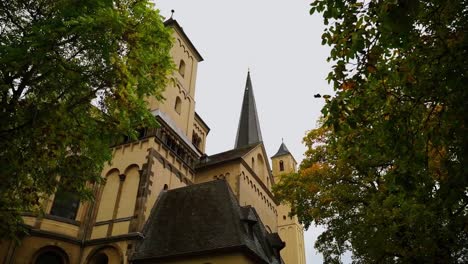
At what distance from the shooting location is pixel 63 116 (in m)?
8.13

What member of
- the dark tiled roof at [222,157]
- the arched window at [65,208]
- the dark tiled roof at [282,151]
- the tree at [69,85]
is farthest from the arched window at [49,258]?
the dark tiled roof at [282,151]

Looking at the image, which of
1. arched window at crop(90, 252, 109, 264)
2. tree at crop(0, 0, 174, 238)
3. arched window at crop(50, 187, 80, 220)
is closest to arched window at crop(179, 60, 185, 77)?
arched window at crop(50, 187, 80, 220)

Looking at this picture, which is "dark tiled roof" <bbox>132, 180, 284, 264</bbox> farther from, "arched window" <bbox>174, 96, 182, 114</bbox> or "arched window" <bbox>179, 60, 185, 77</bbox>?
"arched window" <bbox>179, 60, 185, 77</bbox>

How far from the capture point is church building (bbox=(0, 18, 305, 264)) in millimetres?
16219

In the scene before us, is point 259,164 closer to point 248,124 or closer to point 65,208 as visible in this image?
point 248,124

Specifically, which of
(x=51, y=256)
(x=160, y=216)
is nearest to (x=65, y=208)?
(x=51, y=256)

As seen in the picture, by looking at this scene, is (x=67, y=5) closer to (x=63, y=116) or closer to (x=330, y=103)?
(x=63, y=116)

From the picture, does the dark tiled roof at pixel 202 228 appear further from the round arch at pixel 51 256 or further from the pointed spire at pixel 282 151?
the pointed spire at pixel 282 151

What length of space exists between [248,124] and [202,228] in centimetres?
2396

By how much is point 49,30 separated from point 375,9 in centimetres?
618

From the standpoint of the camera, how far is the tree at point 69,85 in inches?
306

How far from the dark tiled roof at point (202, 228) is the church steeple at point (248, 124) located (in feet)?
59.6

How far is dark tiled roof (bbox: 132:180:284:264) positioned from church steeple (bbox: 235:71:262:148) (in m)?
18.2

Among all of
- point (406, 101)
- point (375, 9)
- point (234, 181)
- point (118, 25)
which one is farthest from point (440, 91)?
point (234, 181)
